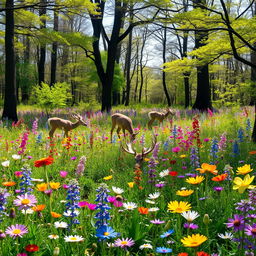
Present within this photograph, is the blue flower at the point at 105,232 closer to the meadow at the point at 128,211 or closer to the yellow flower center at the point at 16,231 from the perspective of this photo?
the meadow at the point at 128,211

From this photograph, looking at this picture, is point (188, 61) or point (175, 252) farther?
point (188, 61)

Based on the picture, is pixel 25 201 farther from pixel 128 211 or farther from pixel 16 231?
pixel 128 211

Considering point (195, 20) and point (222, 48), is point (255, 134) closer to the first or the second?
point (222, 48)

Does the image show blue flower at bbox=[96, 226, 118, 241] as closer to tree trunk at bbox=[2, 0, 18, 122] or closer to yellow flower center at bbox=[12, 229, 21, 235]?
yellow flower center at bbox=[12, 229, 21, 235]

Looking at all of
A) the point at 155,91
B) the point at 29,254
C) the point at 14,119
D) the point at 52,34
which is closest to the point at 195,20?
the point at 29,254

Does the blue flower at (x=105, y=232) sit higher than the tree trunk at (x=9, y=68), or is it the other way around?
the tree trunk at (x=9, y=68)

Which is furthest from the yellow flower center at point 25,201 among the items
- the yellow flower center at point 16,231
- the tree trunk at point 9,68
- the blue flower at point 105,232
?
the tree trunk at point 9,68

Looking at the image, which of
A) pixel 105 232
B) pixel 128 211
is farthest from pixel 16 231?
pixel 128 211

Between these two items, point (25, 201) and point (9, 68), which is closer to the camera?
point (25, 201)

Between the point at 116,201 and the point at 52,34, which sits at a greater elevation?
the point at 52,34

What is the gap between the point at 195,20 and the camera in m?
5.25

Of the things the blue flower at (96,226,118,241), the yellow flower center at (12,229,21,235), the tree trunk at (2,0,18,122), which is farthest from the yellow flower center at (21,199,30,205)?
the tree trunk at (2,0,18,122)

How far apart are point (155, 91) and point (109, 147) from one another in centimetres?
5526

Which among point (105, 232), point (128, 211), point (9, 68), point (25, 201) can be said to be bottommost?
point (128, 211)
